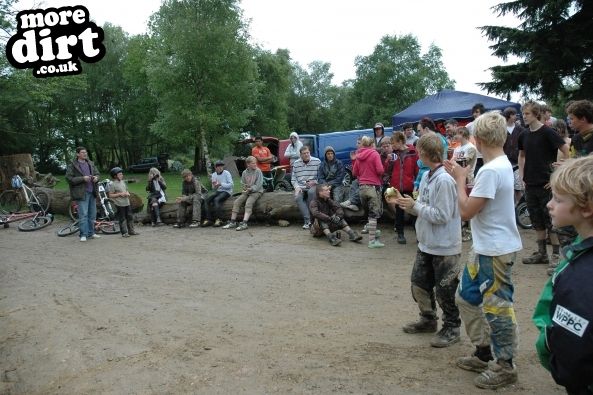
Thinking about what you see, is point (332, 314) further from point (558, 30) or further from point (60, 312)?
point (558, 30)

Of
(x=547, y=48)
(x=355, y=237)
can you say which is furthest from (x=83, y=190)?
(x=547, y=48)

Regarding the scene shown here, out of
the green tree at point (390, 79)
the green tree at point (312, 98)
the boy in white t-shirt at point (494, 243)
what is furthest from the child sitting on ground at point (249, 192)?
the green tree at point (312, 98)

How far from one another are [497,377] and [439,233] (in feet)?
3.73

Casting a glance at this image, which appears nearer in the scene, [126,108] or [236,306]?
[236,306]

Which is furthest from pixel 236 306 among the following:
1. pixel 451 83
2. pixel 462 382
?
pixel 451 83

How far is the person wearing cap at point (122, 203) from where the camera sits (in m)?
10.6

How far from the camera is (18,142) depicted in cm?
3131

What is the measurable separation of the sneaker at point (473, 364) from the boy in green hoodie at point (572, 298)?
1.74m

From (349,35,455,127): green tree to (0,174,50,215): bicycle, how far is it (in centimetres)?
3878

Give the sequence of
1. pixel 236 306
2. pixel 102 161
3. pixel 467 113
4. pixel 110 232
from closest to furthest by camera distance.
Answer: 1. pixel 236 306
2. pixel 110 232
3. pixel 467 113
4. pixel 102 161

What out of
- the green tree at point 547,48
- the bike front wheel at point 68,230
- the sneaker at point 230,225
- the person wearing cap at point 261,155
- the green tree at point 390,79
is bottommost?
the bike front wheel at point 68,230

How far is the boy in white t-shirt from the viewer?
311 centimetres

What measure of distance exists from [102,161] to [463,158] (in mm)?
47637

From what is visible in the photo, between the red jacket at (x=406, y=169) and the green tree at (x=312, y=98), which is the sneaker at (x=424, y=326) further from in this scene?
the green tree at (x=312, y=98)
